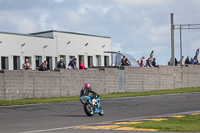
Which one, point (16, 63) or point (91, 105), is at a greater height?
point (16, 63)

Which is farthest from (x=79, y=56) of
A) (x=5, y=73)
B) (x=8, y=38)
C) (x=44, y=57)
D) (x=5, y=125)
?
(x=5, y=125)

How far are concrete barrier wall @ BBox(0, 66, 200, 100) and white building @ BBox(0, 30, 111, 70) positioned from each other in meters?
15.6

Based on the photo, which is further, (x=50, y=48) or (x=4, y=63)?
(x=50, y=48)

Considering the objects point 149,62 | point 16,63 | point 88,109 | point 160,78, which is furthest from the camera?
point 16,63

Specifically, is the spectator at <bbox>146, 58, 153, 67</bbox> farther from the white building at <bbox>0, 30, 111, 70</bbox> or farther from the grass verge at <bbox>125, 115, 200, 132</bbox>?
the grass verge at <bbox>125, 115, 200, 132</bbox>

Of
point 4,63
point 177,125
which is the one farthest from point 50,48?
point 177,125

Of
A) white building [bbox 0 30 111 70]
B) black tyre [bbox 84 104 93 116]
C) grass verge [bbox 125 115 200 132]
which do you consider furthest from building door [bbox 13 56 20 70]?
grass verge [bbox 125 115 200 132]

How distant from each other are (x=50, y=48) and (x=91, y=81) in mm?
20391

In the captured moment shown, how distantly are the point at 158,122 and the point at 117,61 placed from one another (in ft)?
98.2

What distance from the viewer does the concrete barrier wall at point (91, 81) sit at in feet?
93.1

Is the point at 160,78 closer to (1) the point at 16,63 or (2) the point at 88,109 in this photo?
(1) the point at 16,63

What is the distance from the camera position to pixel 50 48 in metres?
54.1

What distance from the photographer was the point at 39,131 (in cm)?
1188

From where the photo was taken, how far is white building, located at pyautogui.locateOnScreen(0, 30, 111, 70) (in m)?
48.5
